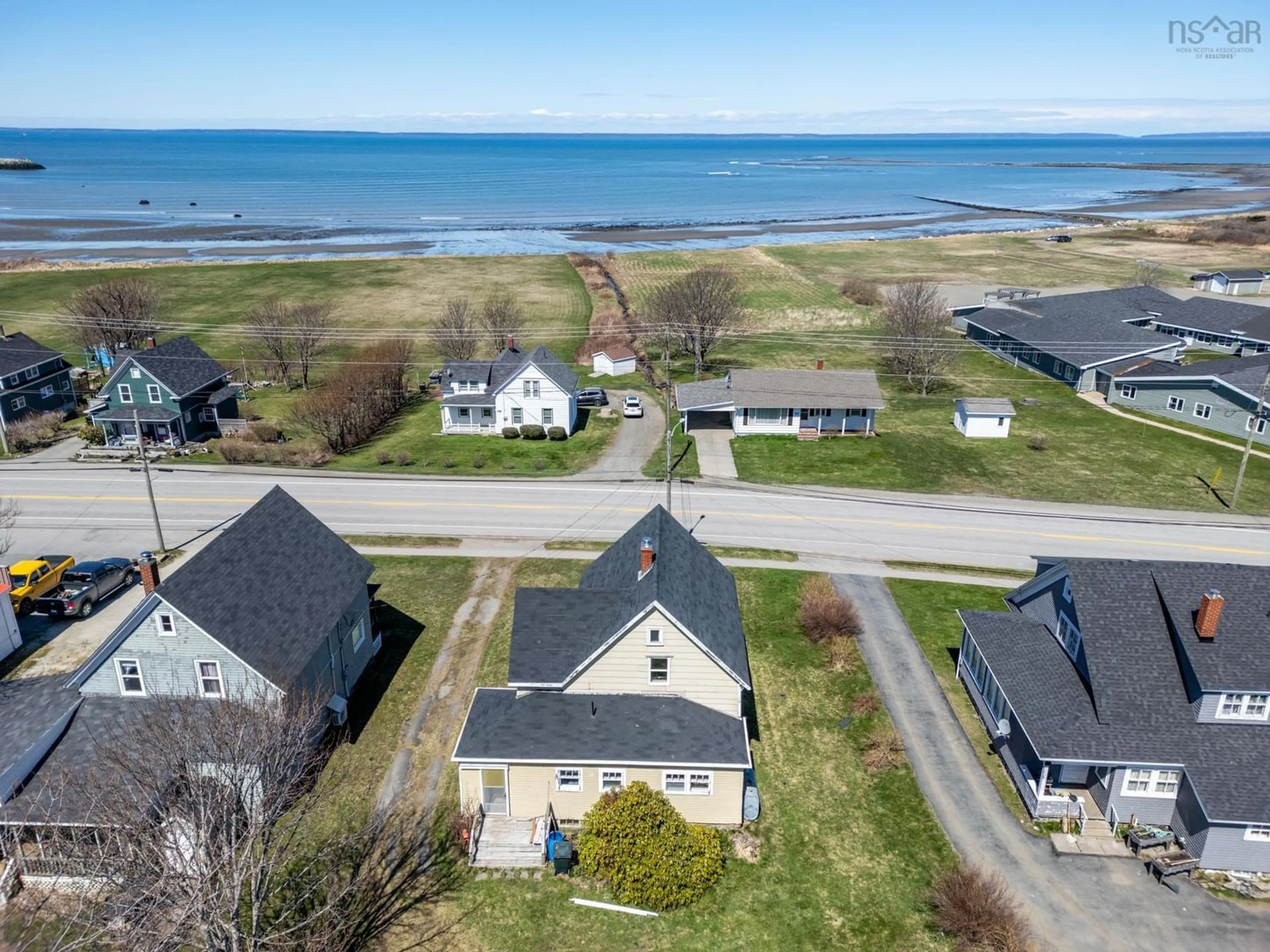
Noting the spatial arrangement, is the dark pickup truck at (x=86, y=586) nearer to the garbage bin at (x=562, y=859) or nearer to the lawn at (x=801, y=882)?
the lawn at (x=801, y=882)

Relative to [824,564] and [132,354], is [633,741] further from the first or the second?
[132,354]

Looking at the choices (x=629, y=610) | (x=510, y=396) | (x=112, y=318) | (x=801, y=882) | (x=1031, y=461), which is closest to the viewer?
(x=801, y=882)

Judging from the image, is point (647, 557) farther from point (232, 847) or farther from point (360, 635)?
point (232, 847)

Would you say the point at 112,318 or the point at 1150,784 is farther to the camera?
the point at 112,318

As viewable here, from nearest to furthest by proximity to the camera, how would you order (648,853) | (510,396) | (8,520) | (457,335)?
(648,853), (8,520), (510,396), (457,335)

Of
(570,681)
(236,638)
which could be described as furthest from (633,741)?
(236,638)

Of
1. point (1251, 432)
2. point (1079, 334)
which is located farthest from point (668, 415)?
point (1079, 334)

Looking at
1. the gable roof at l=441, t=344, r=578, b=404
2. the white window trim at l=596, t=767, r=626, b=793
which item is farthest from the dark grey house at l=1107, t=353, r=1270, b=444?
the white window trim at l=596, t=767, r=626, b=793
